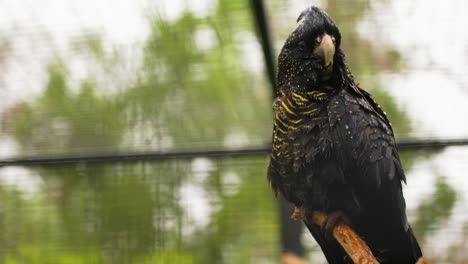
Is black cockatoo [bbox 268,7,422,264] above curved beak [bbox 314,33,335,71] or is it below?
below

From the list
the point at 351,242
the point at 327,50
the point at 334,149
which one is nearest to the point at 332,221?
the point at 351,242

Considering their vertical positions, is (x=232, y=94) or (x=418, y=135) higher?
(x=232, y=94)

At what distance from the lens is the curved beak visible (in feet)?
5.71

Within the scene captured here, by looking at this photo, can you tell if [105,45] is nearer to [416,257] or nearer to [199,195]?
[199,195]

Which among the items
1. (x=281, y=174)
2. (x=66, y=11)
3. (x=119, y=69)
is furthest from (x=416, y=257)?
(x=66, y=11)

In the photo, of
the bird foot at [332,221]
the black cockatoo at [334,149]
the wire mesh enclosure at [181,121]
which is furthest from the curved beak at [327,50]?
the wire mesh enclosure at [181,121]

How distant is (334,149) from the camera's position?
68.4 inches

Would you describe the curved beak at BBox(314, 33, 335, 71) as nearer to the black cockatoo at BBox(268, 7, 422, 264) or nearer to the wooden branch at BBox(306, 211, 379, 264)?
the black cockatoo at BBox(268, 7, 422, 264)

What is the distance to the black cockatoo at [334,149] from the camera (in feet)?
5.74

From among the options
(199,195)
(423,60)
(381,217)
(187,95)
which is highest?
(423,60)

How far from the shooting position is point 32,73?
8.68 feet

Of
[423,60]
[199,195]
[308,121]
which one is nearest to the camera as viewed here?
[308,121]

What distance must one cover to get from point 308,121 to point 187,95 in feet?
3.11

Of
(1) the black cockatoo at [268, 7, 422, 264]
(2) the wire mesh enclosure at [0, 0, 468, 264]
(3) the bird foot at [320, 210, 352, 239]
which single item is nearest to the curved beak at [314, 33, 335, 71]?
(1) the black cockatoo at [268, 7, 422, 264]
